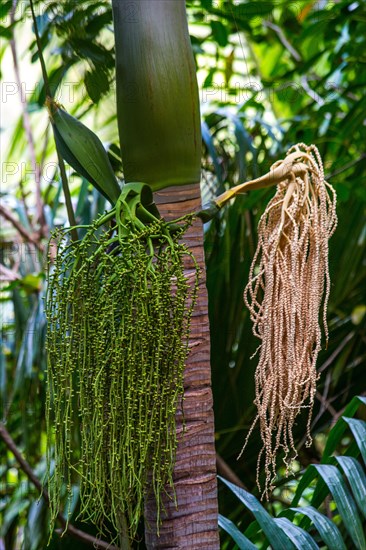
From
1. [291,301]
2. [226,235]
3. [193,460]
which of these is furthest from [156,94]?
[226,235]

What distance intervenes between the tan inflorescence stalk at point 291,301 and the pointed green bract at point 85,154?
0.21m

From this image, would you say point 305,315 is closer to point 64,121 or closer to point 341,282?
point 64,121

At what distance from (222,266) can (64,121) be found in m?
0.77

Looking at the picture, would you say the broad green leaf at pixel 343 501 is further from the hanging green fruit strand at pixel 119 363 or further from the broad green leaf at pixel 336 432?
the hanging green fruit strand at pixel 119 363

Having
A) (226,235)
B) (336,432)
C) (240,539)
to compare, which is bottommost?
(240,539)

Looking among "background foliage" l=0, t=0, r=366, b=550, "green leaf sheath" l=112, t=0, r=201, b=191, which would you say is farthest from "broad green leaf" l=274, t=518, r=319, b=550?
"green leaf sheath" l=112, t=0, r=201, b=191

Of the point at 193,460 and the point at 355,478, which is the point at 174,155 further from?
the point at 355,478

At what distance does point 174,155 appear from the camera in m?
0.86

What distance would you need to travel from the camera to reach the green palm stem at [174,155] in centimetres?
83

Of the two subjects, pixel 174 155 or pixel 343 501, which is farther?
pixel 343 501

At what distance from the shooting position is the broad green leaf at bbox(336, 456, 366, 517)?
3.42 feet

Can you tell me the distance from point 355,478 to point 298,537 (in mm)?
136

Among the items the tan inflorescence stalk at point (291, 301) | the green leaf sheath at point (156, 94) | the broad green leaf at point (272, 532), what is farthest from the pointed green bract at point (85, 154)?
the broad green leaf at point (272, 532)

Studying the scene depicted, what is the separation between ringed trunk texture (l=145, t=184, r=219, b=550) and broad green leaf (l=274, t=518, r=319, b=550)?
0.17m
